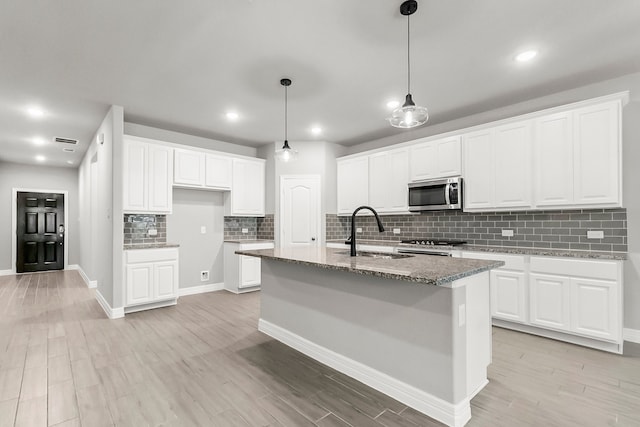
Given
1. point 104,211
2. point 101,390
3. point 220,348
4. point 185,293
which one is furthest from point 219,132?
point 101,390

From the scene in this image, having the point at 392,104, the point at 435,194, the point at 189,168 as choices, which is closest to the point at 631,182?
the point at 435,194

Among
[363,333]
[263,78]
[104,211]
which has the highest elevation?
[263,78]

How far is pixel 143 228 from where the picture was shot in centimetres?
486

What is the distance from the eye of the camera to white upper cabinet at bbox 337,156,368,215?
17.8 ft

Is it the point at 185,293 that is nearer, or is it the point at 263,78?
the point at 263,78

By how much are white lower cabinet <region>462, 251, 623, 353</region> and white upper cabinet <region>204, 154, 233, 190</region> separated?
4108 millimetres

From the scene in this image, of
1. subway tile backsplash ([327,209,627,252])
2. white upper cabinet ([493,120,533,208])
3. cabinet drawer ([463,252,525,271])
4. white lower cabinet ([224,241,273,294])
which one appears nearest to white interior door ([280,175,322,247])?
white lower cabinet ([224,241,273,294])

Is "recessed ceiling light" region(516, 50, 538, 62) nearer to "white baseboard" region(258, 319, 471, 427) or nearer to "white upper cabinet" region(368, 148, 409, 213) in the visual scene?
"white upper cabinet" region(368, 148, 409, 213)

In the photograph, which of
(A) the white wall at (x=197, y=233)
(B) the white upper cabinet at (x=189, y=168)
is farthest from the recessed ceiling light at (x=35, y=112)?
(A) the white wall at (x=197, y=233)

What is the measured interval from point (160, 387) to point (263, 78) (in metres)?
2.95

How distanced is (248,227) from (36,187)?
5832 millimetres

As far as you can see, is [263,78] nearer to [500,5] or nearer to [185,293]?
[500,5]

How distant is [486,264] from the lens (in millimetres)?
2135

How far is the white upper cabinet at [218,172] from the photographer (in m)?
5.25
